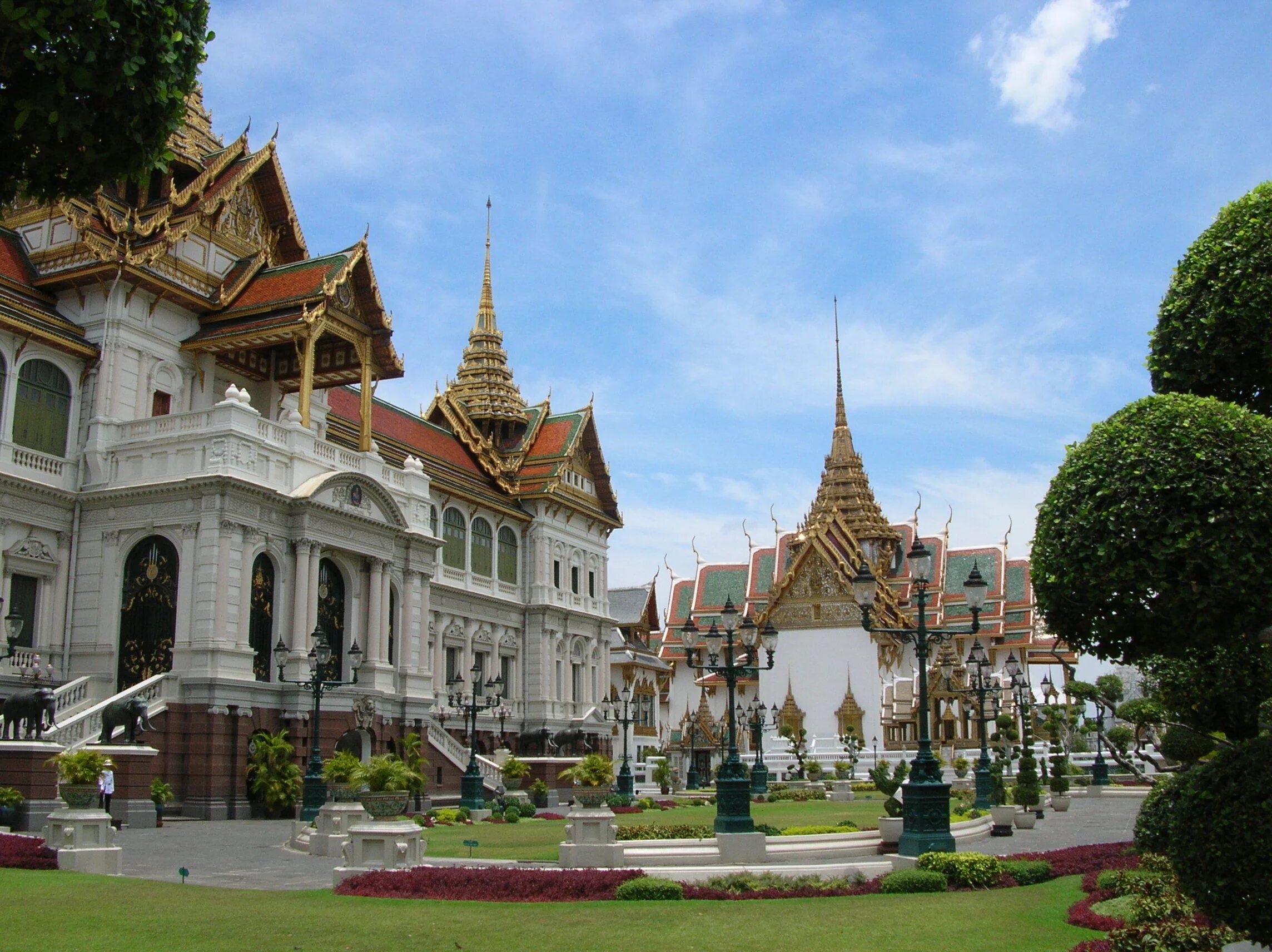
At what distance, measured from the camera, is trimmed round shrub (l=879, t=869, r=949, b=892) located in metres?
13.4

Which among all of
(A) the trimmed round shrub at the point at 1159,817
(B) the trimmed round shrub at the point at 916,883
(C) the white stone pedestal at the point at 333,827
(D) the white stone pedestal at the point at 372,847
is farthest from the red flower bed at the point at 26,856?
(A) the trimmed round shrub at the point at 1159,817

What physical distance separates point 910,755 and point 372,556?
35243 mm

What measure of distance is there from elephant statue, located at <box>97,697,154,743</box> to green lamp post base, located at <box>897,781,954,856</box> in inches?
596

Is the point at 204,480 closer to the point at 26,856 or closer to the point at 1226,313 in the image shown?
the point at 26,856

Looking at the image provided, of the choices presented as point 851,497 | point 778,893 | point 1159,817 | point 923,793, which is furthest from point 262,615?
point 851,497

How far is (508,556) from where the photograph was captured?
47.2 meters

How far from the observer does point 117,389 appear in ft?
95.8

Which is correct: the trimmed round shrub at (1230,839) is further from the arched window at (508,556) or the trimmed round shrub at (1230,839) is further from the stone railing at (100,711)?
the arched window at (508,556)

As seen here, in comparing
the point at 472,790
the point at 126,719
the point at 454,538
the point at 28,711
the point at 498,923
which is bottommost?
the point at 498,923

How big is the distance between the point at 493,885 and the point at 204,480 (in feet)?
55.4

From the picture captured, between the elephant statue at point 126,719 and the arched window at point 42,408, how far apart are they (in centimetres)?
777

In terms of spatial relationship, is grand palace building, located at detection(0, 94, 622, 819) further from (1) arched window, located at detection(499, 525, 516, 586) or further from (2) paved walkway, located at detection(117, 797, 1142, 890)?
(1) arched window, located at detection(499, 525, 516, 586)

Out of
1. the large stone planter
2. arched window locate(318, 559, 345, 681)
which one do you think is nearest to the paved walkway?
the large stone planter

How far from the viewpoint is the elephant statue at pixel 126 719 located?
23.2 metres
